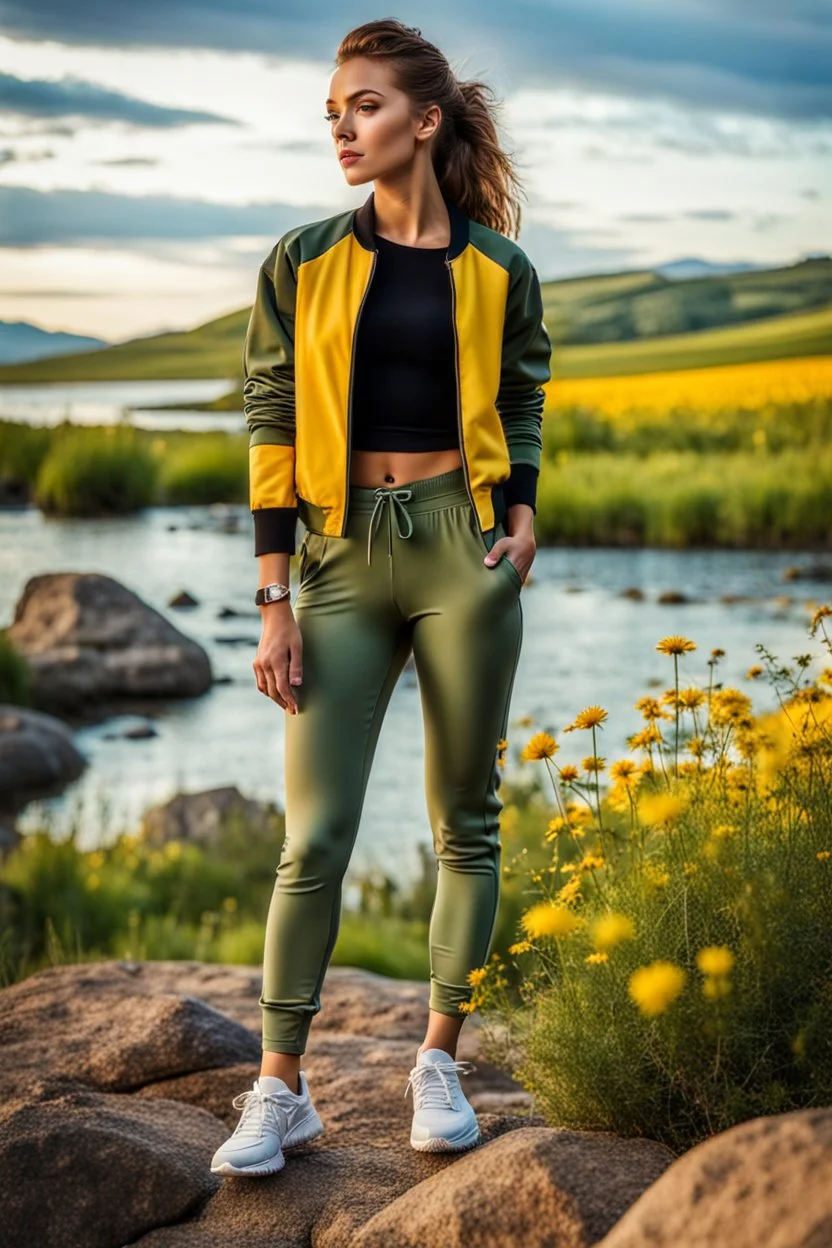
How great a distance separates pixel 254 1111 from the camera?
2.24m

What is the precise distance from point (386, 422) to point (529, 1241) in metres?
1.11

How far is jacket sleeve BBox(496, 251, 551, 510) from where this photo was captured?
238cm

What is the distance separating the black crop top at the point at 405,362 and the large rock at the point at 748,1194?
1092mm

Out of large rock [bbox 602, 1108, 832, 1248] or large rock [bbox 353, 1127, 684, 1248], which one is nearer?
large rock [bbox 602, 1108, 832, 1248]

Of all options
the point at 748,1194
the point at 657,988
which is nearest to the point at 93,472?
the point at 657,988

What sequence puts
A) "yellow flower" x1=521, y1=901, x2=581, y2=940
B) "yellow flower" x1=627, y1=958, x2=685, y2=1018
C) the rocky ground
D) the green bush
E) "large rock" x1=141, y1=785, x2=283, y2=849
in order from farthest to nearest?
the green bush
"large rock" x1=141, y1=785, x2=283, y2=849
"yellow flower" x1=521, y1=901, x2=581, y2=940
"yellow flower" x1=627, y1=958, x2=685, y2=1018
the rocky ground

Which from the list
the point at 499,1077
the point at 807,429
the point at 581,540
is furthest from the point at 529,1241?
the point at 807,429

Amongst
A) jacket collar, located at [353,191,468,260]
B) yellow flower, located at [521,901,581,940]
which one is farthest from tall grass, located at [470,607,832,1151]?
jacket collar, located at [353,191,468,260]

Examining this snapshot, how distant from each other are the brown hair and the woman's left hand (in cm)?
50

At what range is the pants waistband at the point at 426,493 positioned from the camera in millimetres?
2268

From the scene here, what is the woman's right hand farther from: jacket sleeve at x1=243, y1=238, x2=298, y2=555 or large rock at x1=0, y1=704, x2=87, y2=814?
large rock at x1=0, y1=704, x2=87, y2=814

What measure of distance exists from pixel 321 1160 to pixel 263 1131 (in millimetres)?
157

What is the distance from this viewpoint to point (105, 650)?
428 inches

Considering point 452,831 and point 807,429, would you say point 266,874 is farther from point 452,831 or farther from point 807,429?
point 807,429
